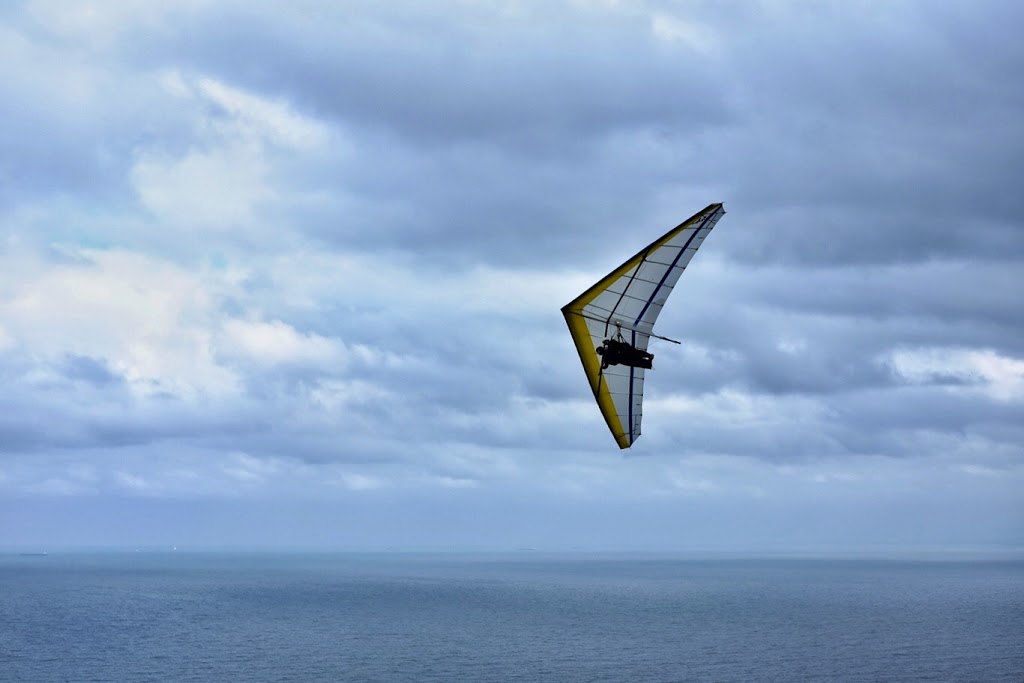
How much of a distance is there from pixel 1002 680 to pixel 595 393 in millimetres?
76852

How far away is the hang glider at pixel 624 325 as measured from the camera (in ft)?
84.4

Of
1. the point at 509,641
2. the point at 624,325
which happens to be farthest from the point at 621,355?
the point at 509,641

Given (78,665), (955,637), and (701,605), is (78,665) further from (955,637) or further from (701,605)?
(701,605)

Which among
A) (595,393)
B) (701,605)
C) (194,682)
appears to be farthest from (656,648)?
(595,393)

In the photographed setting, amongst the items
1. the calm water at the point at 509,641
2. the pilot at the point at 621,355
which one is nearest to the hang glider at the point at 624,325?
the pilot at the point at 621,355

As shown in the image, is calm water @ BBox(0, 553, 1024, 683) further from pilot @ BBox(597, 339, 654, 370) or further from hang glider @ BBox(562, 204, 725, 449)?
pilot @ BBox(597, 339, 654, 370)

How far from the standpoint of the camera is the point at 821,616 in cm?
15275

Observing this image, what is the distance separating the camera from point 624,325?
26.6 m

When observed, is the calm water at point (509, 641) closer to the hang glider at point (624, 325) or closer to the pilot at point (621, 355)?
the hang glider at point (624, 325)

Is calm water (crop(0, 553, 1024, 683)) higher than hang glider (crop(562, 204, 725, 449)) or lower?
lower

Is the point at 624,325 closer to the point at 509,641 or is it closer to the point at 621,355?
the point at 621,355

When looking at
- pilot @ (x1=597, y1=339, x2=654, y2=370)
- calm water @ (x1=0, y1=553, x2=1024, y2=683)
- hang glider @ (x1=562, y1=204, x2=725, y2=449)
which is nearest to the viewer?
hang glider @ (x1=562, y1=204, x2=725, y2=449)

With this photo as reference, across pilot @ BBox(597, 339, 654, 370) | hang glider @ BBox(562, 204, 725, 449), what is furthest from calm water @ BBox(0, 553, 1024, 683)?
pilot @ BBox(597, 339, 654, 370)

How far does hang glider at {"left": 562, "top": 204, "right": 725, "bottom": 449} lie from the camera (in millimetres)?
25719
